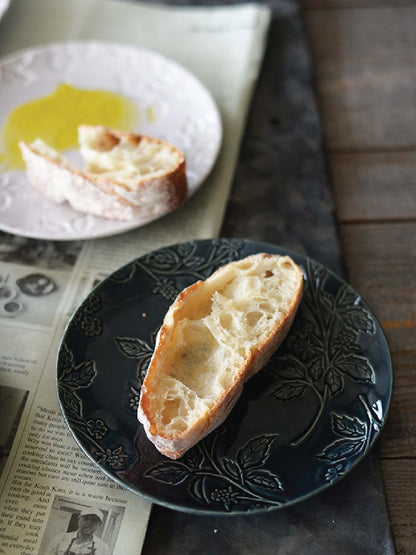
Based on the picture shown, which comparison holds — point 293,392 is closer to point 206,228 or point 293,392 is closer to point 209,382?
point 209,382

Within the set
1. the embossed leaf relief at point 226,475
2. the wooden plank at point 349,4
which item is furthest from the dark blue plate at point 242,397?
the wooden plank at point 349,4

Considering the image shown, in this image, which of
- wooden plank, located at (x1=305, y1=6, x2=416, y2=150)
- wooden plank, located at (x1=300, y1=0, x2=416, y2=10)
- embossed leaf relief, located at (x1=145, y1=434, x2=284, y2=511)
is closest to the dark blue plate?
embossed leaf relief, located at (x1=145, y1=434, x2=284, y2=511)

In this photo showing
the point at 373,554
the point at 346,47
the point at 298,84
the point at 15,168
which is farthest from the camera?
the point at 346,47

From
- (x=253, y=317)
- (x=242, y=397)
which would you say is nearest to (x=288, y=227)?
(x=253, y=317)

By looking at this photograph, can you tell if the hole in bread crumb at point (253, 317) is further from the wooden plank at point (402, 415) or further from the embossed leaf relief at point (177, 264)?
the wooden plank at point (402, 415)

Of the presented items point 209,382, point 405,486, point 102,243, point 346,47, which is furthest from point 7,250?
point 346,47

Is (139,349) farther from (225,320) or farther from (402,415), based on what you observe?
(402,415)
